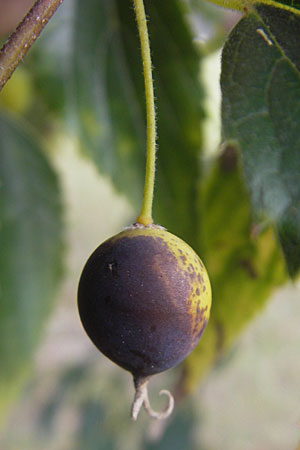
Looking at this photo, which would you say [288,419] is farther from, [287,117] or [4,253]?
[287,117]

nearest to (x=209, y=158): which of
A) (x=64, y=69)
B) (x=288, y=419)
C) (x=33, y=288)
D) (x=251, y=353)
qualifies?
(x=64, y=69)

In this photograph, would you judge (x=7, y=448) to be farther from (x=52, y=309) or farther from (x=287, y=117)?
(x=287, y=117)

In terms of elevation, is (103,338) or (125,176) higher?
(103,338)

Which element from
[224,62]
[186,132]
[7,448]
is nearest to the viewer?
[224,62]

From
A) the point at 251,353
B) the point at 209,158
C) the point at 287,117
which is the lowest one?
the point at 251,353

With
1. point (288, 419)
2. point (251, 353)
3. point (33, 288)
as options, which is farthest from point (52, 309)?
point (288, 419)

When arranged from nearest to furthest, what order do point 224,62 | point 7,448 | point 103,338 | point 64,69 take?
point 103,338 < point 224,62 < point 64,69 < point 7,448

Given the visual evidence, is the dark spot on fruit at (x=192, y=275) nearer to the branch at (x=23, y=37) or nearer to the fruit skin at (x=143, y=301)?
the fruit skin at (x=143, y=301)

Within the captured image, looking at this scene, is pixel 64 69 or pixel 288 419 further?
pixel 288 419
